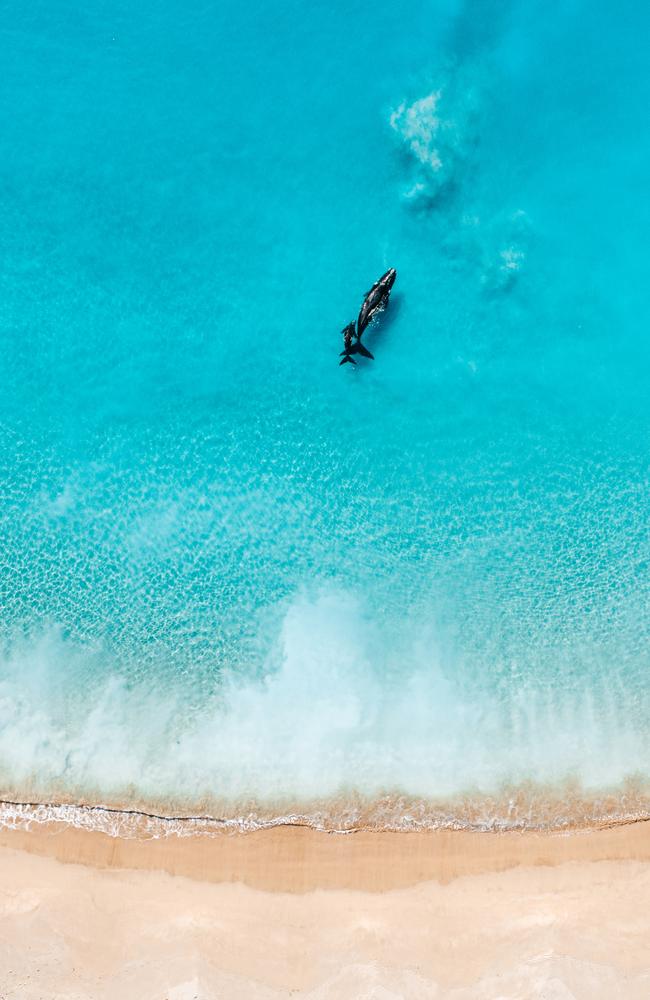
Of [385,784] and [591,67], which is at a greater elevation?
[591,67]

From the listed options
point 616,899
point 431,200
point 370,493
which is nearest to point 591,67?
point 431,200

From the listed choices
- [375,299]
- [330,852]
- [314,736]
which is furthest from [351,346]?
[330,852]

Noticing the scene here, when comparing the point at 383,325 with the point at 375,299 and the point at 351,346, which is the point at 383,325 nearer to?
the point at 375,299

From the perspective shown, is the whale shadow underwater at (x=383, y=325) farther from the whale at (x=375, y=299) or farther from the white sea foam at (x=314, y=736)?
the white sea foam at (x=314, y=736)

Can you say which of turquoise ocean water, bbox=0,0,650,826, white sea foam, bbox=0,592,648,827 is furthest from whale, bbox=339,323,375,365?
white sea foam, bbox=0,592,648,827

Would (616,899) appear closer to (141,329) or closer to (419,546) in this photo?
(419,546)

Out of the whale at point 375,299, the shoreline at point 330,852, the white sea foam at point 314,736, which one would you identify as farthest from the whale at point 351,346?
the shoreline at point 330,852
